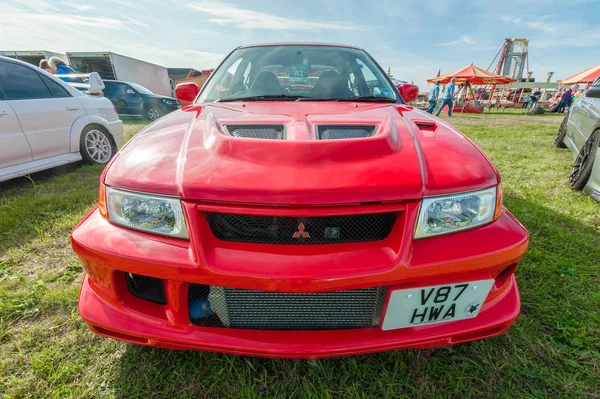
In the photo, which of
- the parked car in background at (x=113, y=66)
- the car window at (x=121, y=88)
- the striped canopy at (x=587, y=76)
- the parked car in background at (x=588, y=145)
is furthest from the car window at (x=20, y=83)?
the striped canopy at (x=587, y=76)

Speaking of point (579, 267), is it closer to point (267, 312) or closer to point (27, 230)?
point (267, 312)

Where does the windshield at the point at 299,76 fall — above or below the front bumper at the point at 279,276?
above

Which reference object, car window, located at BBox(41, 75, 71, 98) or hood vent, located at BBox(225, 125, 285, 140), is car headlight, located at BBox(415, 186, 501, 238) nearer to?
hood vent, located at BBox(225, 125, 285, 140)

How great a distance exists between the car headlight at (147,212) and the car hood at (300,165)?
0.11ft

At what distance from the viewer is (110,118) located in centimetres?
434

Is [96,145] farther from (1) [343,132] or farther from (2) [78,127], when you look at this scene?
(1) [343,132]

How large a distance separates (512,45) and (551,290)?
162 ft

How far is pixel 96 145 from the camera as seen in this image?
4.12 m

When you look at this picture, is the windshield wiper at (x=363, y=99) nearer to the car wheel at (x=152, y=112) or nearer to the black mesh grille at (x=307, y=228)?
the black mesh grille at (x=307, y=228)

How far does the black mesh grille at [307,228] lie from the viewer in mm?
999

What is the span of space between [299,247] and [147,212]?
538mm

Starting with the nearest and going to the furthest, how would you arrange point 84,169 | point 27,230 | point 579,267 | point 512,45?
point 579,267 < point 27,230 < point 84,169 < point 512,45

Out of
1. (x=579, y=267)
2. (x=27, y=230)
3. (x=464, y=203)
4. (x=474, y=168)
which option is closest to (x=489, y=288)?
(x=464, y=203)

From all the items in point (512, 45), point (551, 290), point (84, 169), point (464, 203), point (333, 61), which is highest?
point (512, 45)
